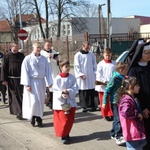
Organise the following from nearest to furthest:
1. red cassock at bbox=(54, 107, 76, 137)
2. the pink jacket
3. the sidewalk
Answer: the pink jacket, the sidewalk, red cassock at bbox=(54, 107, 76, 137)

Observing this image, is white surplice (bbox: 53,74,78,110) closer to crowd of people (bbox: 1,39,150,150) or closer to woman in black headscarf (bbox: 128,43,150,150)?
crowd of people (bbox: 1,39,150,150)

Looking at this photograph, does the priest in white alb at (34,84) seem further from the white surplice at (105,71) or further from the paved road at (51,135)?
the white surplice at (105,71)

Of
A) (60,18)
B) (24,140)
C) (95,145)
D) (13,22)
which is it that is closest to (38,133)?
(24,140)

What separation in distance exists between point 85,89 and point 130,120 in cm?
487

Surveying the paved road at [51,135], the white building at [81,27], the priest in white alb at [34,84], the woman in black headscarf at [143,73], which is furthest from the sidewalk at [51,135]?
the white building at [81,27]

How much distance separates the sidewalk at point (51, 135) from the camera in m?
6.15

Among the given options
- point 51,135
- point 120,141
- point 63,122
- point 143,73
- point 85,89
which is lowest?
point 51,135

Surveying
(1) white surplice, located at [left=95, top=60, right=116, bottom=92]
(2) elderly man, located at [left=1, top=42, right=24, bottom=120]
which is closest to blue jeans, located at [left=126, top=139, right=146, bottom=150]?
(1) white surplice, located at [left=95, top=60, right=116, bottom=92]

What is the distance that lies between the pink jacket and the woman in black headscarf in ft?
0.54

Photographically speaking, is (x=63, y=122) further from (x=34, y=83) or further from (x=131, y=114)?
(x=131, y=114)

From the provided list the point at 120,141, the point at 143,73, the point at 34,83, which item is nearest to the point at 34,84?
the point at 34,83

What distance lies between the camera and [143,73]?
4.63 m

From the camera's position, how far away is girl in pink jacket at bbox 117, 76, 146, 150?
14.4ft

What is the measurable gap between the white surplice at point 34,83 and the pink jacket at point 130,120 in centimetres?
332
